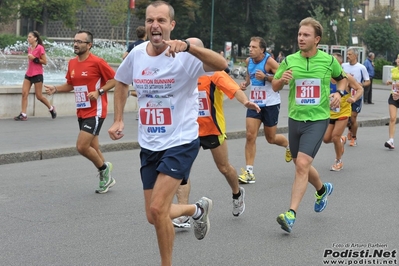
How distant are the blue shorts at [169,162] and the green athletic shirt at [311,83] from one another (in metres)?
2.47

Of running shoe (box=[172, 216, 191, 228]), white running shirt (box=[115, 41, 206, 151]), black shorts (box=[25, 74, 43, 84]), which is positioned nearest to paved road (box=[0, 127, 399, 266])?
running shoe (box=[172, 216, 191, 228])

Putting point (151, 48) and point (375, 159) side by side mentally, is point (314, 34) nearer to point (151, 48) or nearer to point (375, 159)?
point (151, 48)

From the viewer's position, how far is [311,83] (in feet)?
25.5

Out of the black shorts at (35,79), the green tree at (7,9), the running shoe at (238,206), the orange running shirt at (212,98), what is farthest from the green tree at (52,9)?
the running shoe at (238,206)

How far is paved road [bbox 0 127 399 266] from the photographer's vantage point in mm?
6207

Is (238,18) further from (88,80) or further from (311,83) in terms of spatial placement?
(311,83)

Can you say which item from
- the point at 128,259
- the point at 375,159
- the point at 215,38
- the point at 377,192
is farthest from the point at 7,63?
the point at 215,38

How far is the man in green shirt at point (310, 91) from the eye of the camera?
7.54 metres

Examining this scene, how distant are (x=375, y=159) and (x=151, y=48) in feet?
27.4

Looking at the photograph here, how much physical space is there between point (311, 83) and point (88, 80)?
297 centimetres

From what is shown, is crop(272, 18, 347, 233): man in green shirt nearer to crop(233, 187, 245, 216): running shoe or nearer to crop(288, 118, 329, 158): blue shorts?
crop(288, 118, 329, 158): blue shorts

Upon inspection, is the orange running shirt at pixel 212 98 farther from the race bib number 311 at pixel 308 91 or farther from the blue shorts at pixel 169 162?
the blue shorts at pixel 169 162

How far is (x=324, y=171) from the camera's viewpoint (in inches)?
453

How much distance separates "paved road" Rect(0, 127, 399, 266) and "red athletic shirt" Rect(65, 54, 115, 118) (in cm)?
102
